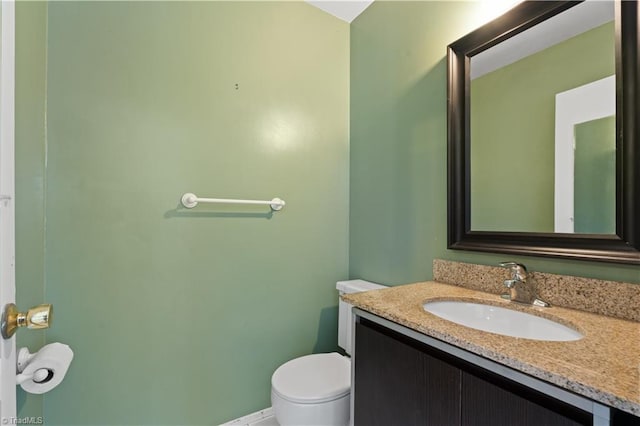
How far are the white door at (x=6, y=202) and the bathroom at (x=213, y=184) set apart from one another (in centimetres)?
36

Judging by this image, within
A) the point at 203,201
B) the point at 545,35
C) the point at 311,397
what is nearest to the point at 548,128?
the point at 545,35

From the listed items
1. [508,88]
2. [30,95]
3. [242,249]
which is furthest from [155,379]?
[508,88]

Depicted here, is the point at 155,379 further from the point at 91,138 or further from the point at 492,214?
the point at 492,214

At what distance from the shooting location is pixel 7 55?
1.73 ft

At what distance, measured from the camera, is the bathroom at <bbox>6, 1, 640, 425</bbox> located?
1.11 metres

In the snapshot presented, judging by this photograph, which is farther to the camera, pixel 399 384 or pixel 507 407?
pixel 399 384

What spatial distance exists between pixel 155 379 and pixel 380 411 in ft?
3.40

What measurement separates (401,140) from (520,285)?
2.73 ft

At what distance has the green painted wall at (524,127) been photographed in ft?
2.87

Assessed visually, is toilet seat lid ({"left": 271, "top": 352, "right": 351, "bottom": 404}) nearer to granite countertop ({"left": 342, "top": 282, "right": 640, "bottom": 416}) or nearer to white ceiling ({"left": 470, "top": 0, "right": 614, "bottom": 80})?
granite countertop ({"left": 342, "top": 282, "right": 640, "bottom": 416})

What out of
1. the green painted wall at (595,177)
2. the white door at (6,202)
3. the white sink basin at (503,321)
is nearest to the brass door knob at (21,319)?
the white door at (6,202)

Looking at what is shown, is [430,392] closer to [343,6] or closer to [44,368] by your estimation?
[44,368]

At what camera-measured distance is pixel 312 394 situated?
112cm

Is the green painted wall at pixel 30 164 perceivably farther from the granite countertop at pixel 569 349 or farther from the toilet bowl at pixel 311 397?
the granite countertop at pixel 569 349
